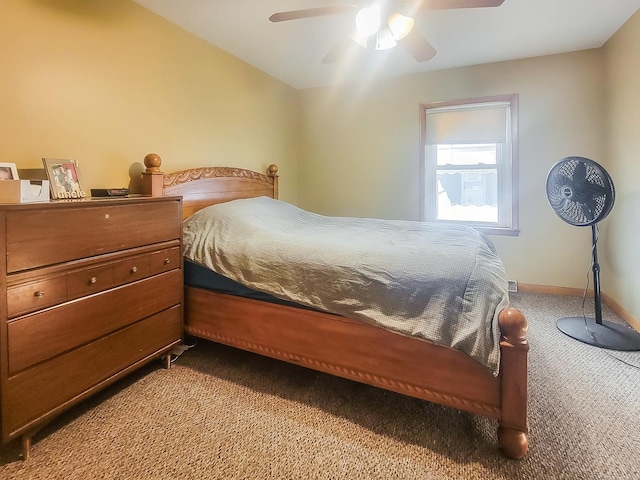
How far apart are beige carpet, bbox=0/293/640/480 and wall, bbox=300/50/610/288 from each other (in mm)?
1602

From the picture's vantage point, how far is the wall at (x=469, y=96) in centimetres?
317

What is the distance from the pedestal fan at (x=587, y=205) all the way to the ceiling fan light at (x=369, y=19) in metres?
1.64

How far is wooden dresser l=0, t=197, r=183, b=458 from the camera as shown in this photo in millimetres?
1279

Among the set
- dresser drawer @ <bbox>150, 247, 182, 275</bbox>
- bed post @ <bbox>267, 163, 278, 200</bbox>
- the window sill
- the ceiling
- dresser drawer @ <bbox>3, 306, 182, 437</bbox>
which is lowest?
dresser drawer @ <bbox>3, 306, 182, 437</bbox>

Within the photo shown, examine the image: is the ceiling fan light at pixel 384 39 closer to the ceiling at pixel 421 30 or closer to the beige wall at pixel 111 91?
the ceiling at pixel 421 30

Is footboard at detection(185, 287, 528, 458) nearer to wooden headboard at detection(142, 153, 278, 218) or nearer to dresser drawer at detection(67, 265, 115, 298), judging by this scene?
dresser drawer at detection(67, 265, 115, 298)

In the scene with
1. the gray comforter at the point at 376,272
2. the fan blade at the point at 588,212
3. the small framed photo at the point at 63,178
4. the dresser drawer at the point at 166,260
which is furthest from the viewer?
the fan blade at the point at 588,212

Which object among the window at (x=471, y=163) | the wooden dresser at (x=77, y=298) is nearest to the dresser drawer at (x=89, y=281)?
the wooden dresser at (x=77, y=298)

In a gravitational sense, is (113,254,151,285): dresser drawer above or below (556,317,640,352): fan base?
above

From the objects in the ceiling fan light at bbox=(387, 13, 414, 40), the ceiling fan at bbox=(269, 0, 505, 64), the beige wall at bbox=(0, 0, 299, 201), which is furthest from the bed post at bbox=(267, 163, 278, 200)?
the ceiling fan light at bbox=(387, 13, 414, 40)

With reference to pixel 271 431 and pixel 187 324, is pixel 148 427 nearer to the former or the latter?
pixel 271 431

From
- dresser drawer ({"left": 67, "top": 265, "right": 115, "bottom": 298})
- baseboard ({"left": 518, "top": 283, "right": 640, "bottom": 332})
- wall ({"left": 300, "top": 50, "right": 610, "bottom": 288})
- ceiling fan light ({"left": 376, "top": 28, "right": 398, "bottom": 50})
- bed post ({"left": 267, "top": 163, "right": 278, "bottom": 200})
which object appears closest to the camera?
dresser drawer ({"left": 67, "top": 265, "right": 115, "bottom": 298})

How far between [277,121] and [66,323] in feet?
9.87

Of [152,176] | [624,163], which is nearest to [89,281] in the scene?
[152,176]
